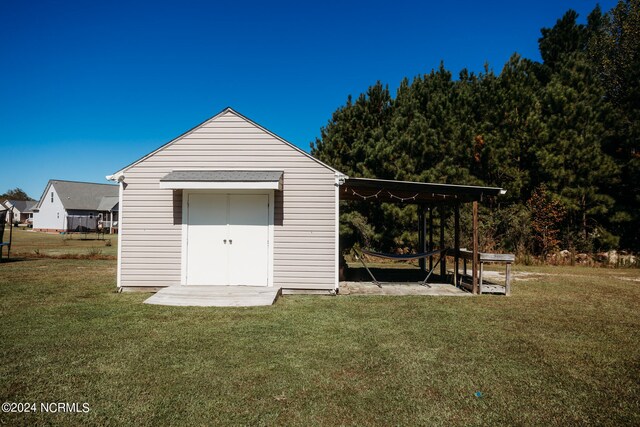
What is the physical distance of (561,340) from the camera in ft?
15.5

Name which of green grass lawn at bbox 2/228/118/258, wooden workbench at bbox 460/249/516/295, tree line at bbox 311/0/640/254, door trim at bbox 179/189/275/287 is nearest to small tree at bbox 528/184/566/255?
tree line at bbox 311/0/640/254

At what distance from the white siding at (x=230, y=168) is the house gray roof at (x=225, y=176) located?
26 cm

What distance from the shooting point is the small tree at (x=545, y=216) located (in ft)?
47.8

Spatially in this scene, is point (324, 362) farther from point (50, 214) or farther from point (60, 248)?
point (50, 214)

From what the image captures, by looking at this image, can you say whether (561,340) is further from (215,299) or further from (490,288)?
(215,299)

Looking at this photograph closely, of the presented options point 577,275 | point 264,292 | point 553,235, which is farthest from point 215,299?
point 553,235

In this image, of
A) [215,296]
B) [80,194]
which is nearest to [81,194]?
[80,194]

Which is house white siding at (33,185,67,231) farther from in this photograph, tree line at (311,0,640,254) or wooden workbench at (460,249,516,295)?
wooden workbench at (460,249,516,295)

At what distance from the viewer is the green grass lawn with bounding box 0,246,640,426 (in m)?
2.89

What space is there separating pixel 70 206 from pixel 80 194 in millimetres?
2390

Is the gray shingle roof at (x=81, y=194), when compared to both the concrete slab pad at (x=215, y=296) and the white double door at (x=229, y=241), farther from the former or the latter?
the concrete slab pad at (x=215, y=296)

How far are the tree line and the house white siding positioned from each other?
34552mm

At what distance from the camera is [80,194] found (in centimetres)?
3962

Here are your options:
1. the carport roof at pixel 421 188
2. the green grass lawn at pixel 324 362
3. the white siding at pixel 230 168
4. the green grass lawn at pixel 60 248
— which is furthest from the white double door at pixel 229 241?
the green grass lawn at pixel 60 248
